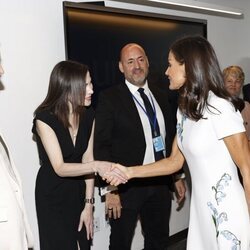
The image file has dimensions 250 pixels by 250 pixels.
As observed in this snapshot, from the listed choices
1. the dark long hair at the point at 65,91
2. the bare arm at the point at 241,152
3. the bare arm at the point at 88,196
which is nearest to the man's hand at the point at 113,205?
the bare arm at the point at 88,196

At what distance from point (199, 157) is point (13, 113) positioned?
4.66ft

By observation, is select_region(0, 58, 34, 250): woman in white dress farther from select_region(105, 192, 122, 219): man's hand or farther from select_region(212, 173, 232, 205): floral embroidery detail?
select_region(105, 192, 122, 219): man's hand

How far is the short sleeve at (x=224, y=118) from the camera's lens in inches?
67.2

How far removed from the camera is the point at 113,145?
9.46 ft

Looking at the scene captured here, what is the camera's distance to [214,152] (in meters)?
1.77

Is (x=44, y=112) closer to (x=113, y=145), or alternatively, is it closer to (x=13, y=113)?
(x=13, y=113)

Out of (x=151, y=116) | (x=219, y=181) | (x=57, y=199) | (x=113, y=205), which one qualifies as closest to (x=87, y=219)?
(x=57, y=199)

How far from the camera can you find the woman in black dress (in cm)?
231

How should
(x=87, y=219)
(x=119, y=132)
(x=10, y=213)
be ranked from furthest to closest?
(x=119, y=132) < (x=87, y=219) < (x=10, y=213)

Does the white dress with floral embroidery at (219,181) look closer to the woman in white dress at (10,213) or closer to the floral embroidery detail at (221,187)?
the floral embroidery detail at (221,187)

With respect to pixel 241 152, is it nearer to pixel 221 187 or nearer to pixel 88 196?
pixel 221 187

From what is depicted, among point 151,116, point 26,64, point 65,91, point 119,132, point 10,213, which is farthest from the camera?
point 151,116

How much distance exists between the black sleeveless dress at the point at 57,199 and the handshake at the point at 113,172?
6.8 inches

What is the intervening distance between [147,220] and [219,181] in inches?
54.5
